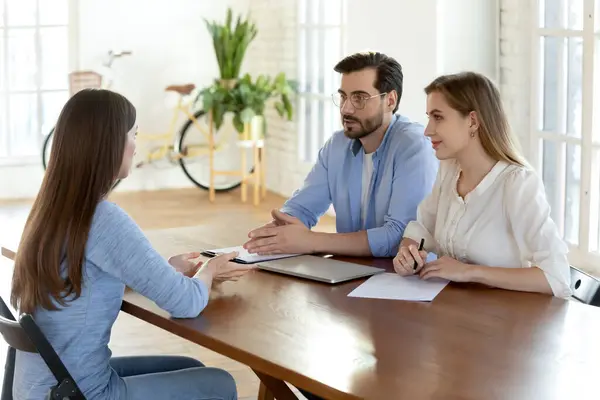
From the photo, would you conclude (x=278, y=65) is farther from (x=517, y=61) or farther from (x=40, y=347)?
(x=40, y=347)

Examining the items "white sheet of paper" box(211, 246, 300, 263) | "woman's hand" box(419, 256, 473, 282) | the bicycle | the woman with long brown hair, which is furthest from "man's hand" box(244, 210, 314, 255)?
the bicycle

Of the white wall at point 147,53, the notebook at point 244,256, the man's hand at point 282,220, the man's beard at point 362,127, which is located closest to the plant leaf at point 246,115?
the white wall at point 147,53

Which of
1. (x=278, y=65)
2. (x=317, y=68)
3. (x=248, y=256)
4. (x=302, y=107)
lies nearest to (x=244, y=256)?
(x=248, y=256)

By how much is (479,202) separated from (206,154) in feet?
20.2

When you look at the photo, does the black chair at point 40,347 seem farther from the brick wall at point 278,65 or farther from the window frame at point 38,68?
the window frame at point 38,68

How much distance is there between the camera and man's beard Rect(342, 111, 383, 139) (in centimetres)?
357

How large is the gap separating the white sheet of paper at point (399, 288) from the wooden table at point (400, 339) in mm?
32

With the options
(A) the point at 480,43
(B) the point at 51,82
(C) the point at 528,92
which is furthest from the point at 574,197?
(B) the point at 51,82

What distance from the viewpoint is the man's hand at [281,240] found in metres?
3.20

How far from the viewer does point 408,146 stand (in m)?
3.51

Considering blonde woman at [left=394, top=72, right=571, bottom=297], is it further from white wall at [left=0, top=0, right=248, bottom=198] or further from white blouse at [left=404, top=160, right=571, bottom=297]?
white wall at [left=0, top=0, right=248, bottom=198]

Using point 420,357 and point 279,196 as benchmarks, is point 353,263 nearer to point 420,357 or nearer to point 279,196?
point 420,357

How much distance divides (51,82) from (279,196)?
2.13 meters

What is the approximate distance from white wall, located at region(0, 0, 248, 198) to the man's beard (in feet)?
18.0
